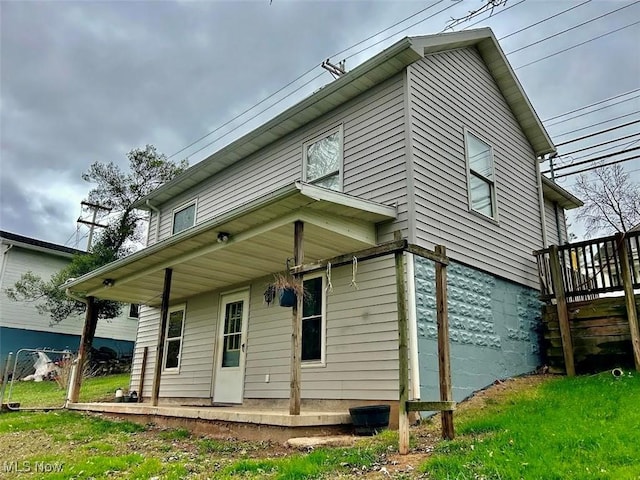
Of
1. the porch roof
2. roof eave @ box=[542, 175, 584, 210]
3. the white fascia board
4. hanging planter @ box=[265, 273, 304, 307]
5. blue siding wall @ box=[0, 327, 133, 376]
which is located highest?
roof eave @ box=[542, 175, 584, 210]

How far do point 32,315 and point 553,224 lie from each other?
18884 mm

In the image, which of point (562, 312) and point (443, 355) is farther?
point (562, 312)

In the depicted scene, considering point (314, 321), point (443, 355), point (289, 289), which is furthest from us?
point (314, 321)

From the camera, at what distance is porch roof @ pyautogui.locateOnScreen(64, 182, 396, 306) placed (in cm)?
588

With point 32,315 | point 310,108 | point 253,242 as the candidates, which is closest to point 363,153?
point 310,108

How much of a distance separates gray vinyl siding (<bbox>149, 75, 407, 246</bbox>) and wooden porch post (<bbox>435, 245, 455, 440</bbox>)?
5.29 ft

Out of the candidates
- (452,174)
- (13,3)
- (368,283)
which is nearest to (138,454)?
(368,283)

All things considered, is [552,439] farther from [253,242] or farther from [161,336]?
[161,336]

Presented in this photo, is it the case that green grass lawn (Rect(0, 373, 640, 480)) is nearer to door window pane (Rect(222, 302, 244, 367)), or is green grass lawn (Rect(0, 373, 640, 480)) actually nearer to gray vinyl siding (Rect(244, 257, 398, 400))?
gray vinyl siding (Rect(244, 257, 398, 400))

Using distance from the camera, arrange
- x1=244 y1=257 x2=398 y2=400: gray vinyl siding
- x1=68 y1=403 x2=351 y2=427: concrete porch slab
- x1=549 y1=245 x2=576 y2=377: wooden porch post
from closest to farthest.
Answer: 1. x1=68 y1=403 x2=351 y2=427: concrete porch slab
2. x1=244 y1=257 x2=398 y2=400: gray vinyl siding
3. x1=549 y1=245 x2=576 y2=377: wooden porch post

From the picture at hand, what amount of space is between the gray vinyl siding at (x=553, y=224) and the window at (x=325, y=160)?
235 inches

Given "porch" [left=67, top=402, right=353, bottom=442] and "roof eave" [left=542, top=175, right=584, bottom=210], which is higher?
"roof eave" [left=542, top=175, right=584, bottom=210]

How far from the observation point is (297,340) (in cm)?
547

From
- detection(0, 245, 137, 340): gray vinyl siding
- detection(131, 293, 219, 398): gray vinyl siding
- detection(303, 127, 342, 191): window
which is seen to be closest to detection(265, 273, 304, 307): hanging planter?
detection(303, 127, 342, 191): window
